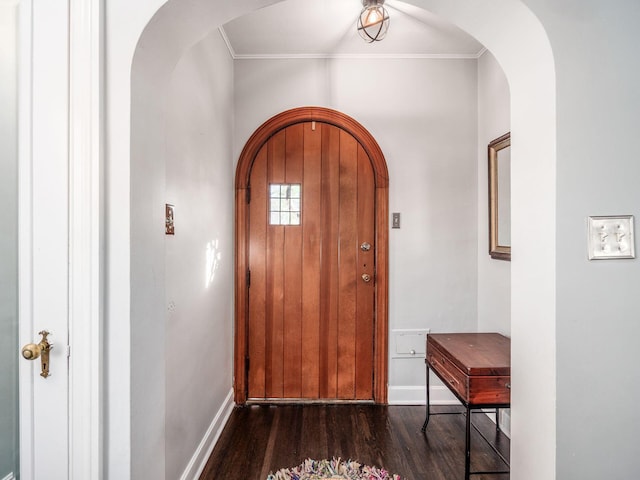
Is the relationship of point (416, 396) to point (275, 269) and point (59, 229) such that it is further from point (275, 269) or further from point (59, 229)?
point (59, 229)

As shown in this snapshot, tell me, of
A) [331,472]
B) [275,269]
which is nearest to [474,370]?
[331,472]

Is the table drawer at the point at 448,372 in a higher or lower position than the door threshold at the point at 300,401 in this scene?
higher

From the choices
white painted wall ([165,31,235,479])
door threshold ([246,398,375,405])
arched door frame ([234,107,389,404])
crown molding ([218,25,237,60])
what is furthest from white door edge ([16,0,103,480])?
door threshold ([246,398,375,405])

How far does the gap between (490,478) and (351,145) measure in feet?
7.03

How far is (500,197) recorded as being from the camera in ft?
7.48

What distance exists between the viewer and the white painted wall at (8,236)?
3.10ft

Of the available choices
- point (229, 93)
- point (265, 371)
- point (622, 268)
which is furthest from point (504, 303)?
point (229, 93)

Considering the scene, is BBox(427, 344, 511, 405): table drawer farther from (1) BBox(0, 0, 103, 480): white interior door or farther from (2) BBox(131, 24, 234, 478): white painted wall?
(1) BBox(0, 0, 103, 480): white interior door

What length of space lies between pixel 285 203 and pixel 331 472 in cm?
167

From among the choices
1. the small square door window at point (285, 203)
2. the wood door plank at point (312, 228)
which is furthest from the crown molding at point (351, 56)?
the small square door window at point (285, 203)

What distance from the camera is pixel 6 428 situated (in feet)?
3.16

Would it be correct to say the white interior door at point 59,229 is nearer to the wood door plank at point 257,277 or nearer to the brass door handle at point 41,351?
the brass door handle at point 41,351

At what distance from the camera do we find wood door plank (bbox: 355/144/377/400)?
2.56 meters

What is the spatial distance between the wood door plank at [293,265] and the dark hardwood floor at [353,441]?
32 cm
